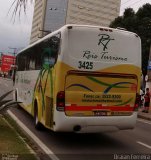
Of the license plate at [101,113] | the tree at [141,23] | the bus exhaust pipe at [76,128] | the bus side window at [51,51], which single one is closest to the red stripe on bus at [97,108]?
the license plate at [101,113]

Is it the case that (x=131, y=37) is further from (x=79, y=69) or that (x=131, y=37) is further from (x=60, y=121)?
(x=60, y=121)

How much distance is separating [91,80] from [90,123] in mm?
1137

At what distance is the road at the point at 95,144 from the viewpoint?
10.4 m

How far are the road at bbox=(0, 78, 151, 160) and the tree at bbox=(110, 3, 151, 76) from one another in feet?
108

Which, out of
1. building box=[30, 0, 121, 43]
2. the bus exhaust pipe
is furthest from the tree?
the bus exhaust pipe

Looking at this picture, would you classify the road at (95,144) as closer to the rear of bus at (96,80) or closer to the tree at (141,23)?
the rear of bus at (96,80)

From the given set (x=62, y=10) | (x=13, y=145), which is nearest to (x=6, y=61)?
(x=62, y=10)

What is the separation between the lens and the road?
34.1 feet

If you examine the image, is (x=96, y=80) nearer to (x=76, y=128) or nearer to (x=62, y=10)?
(x=76, y=128)

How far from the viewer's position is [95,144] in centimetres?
1195

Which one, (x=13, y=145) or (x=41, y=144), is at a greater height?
(x=13, y=145)

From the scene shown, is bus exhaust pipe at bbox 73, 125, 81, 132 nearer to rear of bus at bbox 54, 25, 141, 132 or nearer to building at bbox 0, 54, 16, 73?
rear of bus at bbox 54, 25, 141, 132

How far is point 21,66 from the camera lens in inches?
789

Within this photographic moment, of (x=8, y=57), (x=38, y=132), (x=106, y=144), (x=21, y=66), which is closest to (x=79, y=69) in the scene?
(x=106, y=144)
